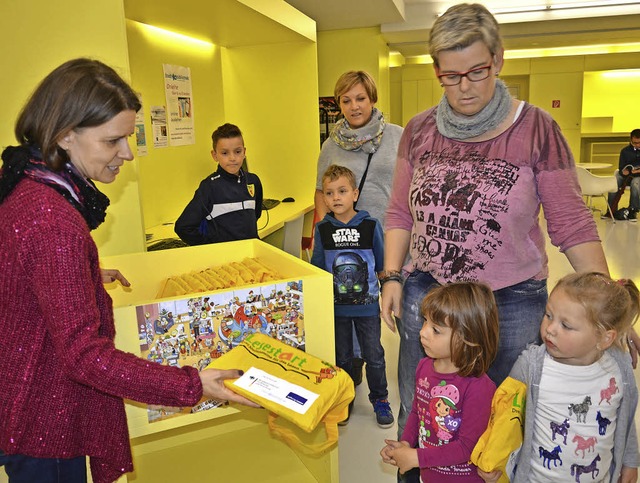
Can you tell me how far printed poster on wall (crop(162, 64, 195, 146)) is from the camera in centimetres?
414

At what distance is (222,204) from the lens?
298cm

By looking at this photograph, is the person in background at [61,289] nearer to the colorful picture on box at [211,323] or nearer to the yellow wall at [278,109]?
the colorful picture on box at [211,323]

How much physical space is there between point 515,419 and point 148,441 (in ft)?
6.01

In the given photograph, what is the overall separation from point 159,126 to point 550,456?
3445 mm

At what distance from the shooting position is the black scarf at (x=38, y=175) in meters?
1.09

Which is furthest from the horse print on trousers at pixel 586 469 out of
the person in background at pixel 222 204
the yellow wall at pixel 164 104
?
the yellow wall at pixel 164 104

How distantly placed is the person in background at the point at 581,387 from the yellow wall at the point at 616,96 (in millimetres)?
13039

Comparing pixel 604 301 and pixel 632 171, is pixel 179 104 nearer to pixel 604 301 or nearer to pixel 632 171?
pixel 604 301

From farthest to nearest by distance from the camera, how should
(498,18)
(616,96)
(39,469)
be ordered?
1. (616,96)
2. (498,18)
3. (39,469)

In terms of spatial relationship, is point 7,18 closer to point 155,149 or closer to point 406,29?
point 155,149

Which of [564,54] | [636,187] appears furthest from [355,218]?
[564,54]

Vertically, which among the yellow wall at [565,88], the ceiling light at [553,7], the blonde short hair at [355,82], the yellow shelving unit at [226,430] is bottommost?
the yellow shelving unit at [226,430]

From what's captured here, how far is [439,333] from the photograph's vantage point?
1.58 metres

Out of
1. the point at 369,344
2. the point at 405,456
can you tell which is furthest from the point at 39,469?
the point at 369,344
